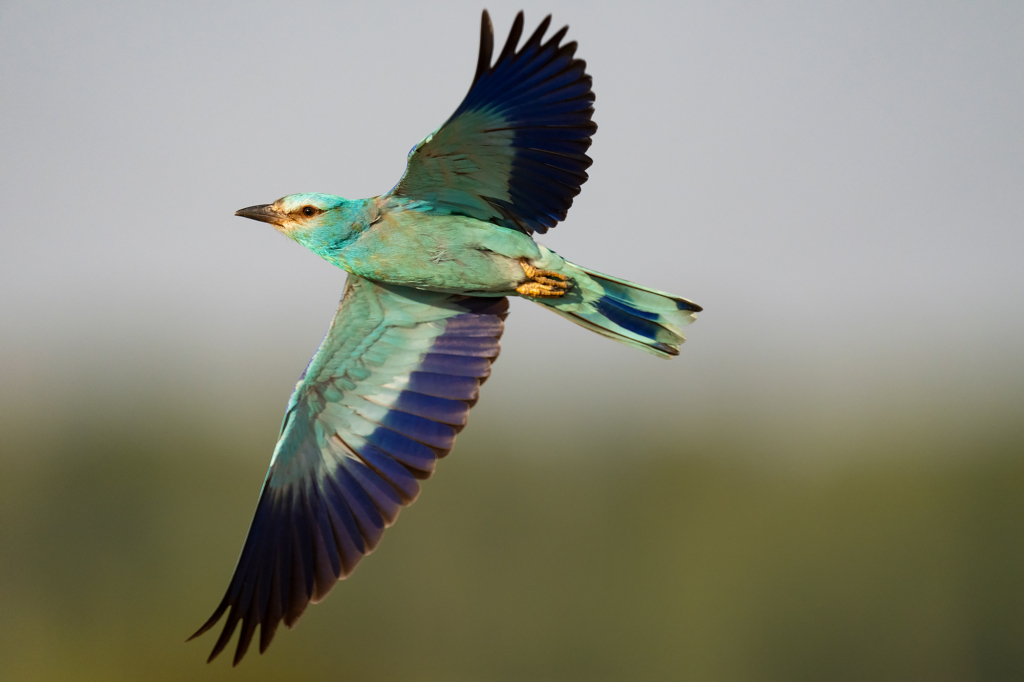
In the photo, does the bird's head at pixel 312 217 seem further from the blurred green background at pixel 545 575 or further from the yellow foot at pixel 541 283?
the blurred green background at pixel 545 575

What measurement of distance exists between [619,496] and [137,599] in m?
13.3

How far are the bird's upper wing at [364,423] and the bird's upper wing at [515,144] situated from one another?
824 mm

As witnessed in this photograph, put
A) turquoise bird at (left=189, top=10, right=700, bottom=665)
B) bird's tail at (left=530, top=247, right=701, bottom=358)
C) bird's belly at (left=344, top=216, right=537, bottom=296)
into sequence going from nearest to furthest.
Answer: turquoise bird at (left=189, top=10, right=700, bottom=665) < bird's belly at (left=344, top=216, right=537, bottom=296) < bird's tail at (left=530, top=247, right=701, bottom=358)

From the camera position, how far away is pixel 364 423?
6.04 metres

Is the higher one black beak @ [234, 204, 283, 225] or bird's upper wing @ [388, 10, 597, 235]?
bird's upper wing @ [388, 10, 597, 235]

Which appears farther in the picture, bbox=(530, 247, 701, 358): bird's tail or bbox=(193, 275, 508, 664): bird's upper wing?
bbox=(193, 275, 508, 664): bird's upper wing

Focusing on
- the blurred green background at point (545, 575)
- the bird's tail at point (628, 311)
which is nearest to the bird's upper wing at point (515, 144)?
the bird's tail at point (628, 311)

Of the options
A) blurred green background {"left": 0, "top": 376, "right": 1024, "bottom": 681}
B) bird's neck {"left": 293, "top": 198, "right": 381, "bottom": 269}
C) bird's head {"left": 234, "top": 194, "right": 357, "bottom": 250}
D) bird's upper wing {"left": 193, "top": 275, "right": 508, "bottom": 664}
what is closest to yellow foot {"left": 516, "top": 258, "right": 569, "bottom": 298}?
bird's upper wing {"left": 193, "top": 275, "right": 508, "bottom": 664}

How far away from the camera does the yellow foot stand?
5.25 meters

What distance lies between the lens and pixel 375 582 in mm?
21906

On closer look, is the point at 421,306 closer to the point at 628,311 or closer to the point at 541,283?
the point at 541,283

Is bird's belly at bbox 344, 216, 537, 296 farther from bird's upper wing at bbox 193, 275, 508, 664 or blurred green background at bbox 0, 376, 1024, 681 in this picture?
blurred green background at bbox 0, 376, 1024, 681

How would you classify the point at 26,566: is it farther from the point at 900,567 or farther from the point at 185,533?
the point at 900,567

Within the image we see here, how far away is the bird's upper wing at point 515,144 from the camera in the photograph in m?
4.86
